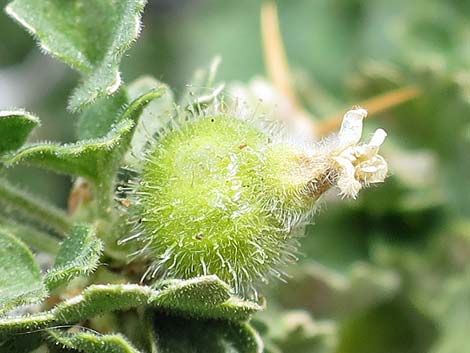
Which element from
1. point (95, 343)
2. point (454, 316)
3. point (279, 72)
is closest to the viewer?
point (95, 343)

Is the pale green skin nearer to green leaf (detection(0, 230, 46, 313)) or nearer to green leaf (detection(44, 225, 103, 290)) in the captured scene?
green leaf (detection(44, 225, 103, 290))

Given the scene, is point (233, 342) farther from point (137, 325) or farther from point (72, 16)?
point (72, 16)

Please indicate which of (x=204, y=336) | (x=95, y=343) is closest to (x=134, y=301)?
(x=95, y=343)

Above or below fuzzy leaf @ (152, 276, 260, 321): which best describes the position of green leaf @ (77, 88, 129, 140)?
above

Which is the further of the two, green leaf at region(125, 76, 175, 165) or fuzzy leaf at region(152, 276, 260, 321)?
green leaf at region(125, 76, 175, 165)

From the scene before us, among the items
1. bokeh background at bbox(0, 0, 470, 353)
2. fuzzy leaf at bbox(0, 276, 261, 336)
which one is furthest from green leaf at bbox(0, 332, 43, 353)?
bokeh background at bbox(0, 0, 470, 353)

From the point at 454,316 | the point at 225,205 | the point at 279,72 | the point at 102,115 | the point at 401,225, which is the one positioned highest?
the point at 279,72

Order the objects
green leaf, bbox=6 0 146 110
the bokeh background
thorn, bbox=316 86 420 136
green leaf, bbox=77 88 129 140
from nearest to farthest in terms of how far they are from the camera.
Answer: green leaf, bbox=6 0 146 110 → green leaf, bbox=77 88 129 140 → the bokeh background → thorn, bbox=316 86 420 136

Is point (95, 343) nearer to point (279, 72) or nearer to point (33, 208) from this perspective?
point (33, 208)
